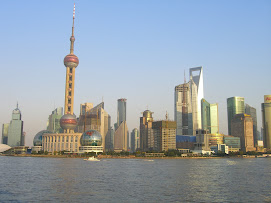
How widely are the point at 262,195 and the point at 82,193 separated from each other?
3653 centimetres

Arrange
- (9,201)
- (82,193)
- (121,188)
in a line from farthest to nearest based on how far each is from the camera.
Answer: (121,188) < (82,193) < (9,201)

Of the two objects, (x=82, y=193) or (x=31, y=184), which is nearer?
(x=82, y=193)

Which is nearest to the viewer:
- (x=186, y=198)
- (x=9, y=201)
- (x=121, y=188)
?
(x=9, y=201)

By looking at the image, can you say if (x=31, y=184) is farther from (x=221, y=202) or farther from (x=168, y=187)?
(x=221, y=202)

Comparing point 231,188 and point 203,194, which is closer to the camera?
point 203,194

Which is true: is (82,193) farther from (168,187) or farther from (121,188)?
(168,187)

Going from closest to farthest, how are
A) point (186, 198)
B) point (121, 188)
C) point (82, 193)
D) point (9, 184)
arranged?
point (186, 198) < point (82, 193) < point (121, 188) < point (9, 184)

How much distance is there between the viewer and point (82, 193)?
62594mm

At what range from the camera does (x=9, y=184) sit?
245ft

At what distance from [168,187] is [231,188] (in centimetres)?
1476

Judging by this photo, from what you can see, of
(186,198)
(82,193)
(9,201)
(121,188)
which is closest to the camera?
(9,201)

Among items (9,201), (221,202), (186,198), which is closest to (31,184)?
(9,201)

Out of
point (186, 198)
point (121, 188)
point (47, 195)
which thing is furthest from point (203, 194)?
point (47, 195)

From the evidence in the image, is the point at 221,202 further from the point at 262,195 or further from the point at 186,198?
the point at 262,195
